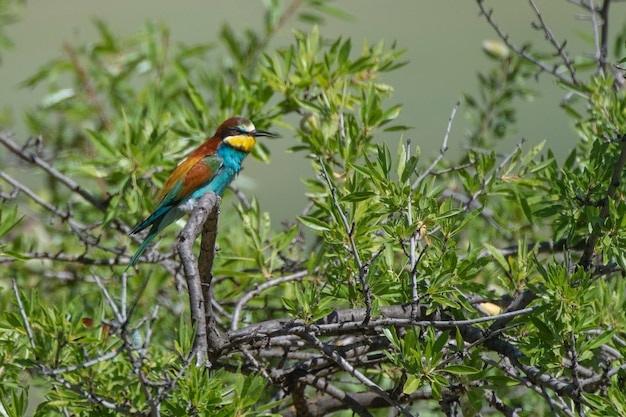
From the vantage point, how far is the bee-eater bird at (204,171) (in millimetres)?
2799

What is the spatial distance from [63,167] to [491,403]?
6.65ft

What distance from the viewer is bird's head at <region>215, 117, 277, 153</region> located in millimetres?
2791

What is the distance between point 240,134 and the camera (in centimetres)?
288

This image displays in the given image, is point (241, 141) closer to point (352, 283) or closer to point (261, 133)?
point (261, 133)

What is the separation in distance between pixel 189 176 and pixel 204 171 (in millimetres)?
57

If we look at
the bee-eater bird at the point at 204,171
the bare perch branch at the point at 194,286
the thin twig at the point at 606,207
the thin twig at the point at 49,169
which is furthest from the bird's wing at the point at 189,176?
the thin twig at the point at 606,207

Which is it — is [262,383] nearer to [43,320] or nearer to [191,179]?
[43,320]

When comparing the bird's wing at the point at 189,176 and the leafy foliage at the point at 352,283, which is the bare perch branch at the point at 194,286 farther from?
the bird's wing at the point at 189,176

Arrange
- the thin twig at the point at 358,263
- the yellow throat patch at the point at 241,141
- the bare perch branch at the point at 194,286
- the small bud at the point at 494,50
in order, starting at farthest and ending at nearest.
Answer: the small bud at the point at 494,50, the yellow throat patch at the point at 241,141, the thin twig at the point at 358,263, the bare perch branch at the point at 194,286

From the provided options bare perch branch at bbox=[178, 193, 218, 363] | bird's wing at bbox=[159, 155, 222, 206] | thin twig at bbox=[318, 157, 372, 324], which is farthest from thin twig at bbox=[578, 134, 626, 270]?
bird's wing at bbox=[159, 155, 222, 206]

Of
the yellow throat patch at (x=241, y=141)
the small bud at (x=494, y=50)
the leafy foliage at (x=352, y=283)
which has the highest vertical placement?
the small bud at (x=494, y=50)

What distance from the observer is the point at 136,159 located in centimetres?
271

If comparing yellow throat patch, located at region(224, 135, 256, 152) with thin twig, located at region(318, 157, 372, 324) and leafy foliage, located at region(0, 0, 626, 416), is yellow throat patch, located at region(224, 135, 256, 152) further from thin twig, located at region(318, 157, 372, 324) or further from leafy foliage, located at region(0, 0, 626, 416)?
thin twig, located at region(318, 157, 372, 324)

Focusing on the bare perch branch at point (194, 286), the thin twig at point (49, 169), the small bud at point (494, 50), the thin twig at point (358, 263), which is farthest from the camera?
the small bud at point (494, 50)
